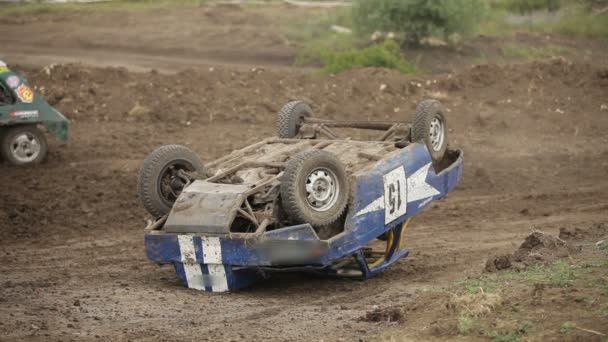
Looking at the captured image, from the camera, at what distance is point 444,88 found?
19516 millimetres

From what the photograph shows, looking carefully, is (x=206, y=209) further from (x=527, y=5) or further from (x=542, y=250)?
(x=527, y=5)

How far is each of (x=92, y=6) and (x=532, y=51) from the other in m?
14.3

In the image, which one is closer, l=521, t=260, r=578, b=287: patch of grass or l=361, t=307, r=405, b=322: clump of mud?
l=361, t=307, r=405, b=322: clump of mud

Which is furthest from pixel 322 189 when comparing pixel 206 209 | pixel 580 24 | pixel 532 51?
pixel 580 24

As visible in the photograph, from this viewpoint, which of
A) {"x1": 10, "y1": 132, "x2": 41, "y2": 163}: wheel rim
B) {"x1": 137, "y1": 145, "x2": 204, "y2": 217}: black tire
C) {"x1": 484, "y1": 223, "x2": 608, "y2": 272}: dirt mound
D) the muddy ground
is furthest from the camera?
A: {"x1": 10, "y1": 132, "x2": 41, "y2": 163}: wheel rim

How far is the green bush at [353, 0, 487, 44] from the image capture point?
937 inches

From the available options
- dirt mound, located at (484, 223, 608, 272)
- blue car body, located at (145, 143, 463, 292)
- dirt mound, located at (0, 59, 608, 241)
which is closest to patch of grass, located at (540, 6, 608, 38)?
dirt mound, located at (0, 59, 608, 241)

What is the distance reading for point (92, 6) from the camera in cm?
3159

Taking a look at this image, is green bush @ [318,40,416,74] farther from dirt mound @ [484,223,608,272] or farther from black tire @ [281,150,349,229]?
black tire @ [281,150,349,229]

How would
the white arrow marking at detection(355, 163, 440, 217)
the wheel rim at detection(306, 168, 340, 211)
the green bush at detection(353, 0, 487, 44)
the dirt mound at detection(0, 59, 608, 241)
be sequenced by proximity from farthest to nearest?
→ the green bush at detection(353, 0, 487, 44), the dirt mound at detection(0, 59, 608, 241), the white arrow marking at detection(355, 163, 440, 217), the wheel rim at detection(306, 168, 340, 211)

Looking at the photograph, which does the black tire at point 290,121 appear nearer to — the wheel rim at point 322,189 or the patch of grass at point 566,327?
the wheel rim at point 322,189

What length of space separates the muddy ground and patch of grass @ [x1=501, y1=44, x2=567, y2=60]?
177 inches

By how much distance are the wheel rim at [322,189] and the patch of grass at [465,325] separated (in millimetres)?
2474

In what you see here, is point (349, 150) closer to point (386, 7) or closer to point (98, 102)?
point (98, 102)
